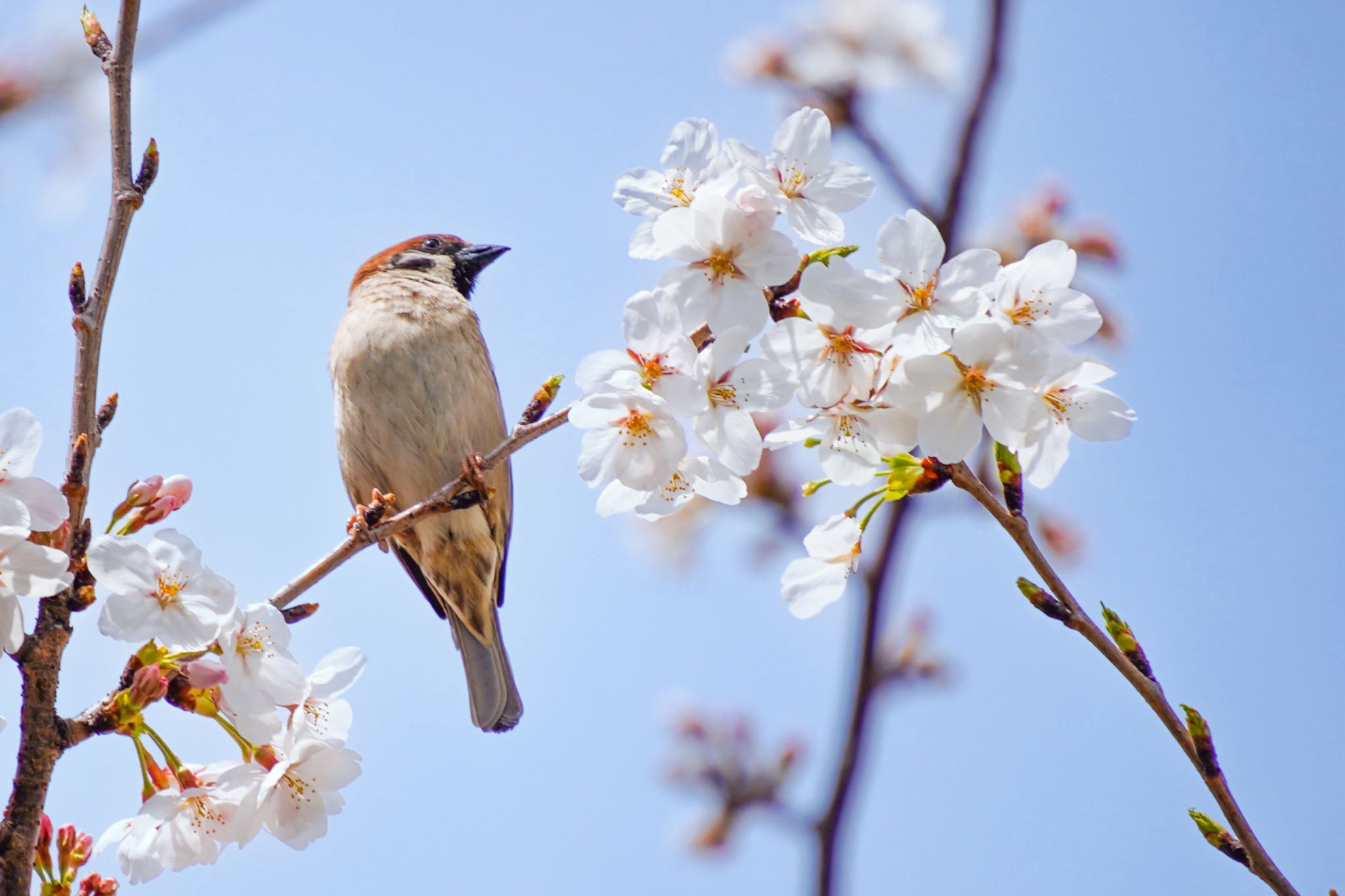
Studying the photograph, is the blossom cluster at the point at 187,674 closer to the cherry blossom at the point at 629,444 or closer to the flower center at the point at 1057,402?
the cherry blossom at the point at 629,444

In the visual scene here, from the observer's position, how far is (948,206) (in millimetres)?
2023

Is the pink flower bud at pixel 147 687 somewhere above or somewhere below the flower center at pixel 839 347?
above

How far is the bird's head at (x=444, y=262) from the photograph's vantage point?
20.3 ft

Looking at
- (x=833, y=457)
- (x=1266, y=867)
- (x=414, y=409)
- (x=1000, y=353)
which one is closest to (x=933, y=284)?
(x=1000, y=353)

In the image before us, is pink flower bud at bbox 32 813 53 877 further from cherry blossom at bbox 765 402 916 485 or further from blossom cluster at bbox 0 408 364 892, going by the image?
cherry blossom at bbox 765 402 916 485

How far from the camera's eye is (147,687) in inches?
80.9

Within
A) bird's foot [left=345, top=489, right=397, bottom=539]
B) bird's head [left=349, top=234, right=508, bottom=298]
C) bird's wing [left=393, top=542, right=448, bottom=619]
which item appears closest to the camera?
bird's foot [left=345, top=489, right=397, bottom=539]

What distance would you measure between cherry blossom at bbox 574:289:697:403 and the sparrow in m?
3.06

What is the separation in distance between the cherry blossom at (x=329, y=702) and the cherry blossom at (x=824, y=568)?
2.84 feet

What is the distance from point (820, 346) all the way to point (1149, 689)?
2.32 feet

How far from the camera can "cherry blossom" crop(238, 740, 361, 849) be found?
2.24 meters

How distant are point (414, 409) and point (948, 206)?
3.49 meters

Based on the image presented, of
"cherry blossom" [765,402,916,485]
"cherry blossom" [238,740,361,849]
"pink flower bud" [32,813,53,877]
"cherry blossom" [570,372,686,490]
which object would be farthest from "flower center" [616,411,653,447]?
"pink flower bud" [32,813,53,877]

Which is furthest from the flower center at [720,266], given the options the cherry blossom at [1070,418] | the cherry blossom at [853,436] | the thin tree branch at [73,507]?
the thin tree branch at [73,507]
